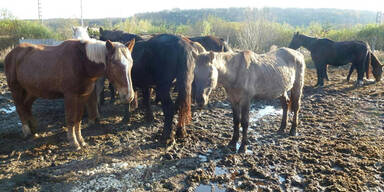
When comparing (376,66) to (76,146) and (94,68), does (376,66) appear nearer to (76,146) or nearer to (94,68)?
(94,68)

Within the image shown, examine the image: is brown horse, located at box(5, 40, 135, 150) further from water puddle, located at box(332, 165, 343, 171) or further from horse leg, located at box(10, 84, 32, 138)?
water puddle, located at box(332, 165, 343, 171)

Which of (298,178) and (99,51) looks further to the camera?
(99,51)

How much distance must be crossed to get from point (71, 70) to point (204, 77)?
77.0 inches

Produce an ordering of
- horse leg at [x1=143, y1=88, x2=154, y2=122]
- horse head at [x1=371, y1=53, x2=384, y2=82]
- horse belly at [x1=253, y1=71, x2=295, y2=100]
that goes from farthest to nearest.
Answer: horse head at [x1=371, y1=53, x2=384, y2=82] < horse leg at [x1=143, y1=88, x2=154, y2=122] < horse belly at [x1=253, y1=71, x2=295, y2=100]

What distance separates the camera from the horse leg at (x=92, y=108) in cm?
481

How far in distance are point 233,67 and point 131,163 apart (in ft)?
7.12

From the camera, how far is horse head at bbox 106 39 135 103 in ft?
11.6

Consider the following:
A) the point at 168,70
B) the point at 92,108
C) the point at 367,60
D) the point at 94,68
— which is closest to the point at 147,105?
the point at 92,108

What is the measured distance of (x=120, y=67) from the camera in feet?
11.6

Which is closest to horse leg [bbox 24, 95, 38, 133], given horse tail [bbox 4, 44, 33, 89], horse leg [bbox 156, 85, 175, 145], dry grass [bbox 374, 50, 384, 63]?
horse tail [bbox 4, 44, 33, 89]

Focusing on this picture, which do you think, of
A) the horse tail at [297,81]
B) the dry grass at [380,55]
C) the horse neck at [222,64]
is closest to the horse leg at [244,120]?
the horse neck at [222,64]

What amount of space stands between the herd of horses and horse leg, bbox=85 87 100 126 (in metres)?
0.02

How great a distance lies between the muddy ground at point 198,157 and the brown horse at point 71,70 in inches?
25.4

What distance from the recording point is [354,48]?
32.9 feet
